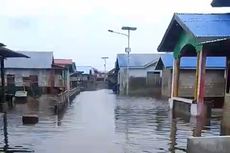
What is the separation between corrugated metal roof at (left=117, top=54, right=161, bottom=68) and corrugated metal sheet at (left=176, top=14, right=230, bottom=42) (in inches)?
1160

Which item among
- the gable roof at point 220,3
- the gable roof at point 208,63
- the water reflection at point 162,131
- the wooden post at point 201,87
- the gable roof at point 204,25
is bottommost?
the water reflection at point 162,131

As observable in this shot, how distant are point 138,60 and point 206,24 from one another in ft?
105

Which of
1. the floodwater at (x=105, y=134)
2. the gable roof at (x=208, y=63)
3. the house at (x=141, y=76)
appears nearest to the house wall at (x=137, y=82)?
the house at (x=141, y=76)

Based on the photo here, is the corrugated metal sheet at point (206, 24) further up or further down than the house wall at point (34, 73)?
further up

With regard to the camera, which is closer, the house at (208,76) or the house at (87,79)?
the house at (208,76)

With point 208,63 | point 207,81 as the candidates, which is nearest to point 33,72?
point 207,81

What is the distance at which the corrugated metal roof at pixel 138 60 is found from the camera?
50069 mm

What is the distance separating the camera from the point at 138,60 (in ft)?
168

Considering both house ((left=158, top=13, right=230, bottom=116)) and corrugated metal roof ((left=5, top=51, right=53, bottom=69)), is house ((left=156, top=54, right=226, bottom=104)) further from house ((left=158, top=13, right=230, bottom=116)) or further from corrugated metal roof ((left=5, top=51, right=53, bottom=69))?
corrugated metal roof ((left=5, top=51, right=53, bottom=69))

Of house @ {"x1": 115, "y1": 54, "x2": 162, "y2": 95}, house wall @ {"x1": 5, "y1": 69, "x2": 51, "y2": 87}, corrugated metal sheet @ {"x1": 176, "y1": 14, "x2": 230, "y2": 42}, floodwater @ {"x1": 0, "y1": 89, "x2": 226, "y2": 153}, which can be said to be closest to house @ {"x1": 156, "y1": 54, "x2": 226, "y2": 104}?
house @ {"x1": 115, "y1": 54, "x2": 162, "y2": 95}

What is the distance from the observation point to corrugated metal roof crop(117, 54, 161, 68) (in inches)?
1971

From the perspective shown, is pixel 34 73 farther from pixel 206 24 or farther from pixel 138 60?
pixel 206 24

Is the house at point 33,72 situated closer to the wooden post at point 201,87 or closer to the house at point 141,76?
Answer: the house at point 141,76

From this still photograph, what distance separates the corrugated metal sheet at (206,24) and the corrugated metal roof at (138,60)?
29.5m
